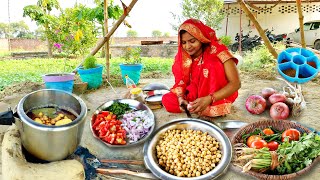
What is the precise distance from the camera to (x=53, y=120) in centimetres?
188

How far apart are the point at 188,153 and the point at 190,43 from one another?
1.05 m

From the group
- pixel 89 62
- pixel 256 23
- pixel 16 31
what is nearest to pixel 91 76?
pixel 89 62

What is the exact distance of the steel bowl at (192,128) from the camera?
6.86 feet

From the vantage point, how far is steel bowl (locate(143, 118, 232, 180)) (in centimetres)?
209

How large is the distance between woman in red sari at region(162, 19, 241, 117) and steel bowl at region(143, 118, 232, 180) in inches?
7.3

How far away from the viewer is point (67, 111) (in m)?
2.04

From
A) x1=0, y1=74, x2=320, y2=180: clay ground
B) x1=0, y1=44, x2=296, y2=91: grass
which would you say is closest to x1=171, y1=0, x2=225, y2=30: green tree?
x1=0, y1=44, x2=296, y2=91: grass

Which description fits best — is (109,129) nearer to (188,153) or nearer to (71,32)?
(188,153)

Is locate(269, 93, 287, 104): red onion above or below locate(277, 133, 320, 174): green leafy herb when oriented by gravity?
above

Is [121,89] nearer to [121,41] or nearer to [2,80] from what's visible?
[2,80]

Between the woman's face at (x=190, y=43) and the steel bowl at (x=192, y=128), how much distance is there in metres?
0.70

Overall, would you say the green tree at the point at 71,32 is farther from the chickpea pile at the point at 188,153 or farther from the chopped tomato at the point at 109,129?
the chickpea pile at the point at 188,153

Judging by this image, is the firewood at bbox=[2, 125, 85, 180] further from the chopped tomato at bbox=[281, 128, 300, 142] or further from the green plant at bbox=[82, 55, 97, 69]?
the green plant at bbox=[82, 55, 97, 69]

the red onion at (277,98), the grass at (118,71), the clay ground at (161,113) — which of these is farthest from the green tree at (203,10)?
the red onion at (277,98)
